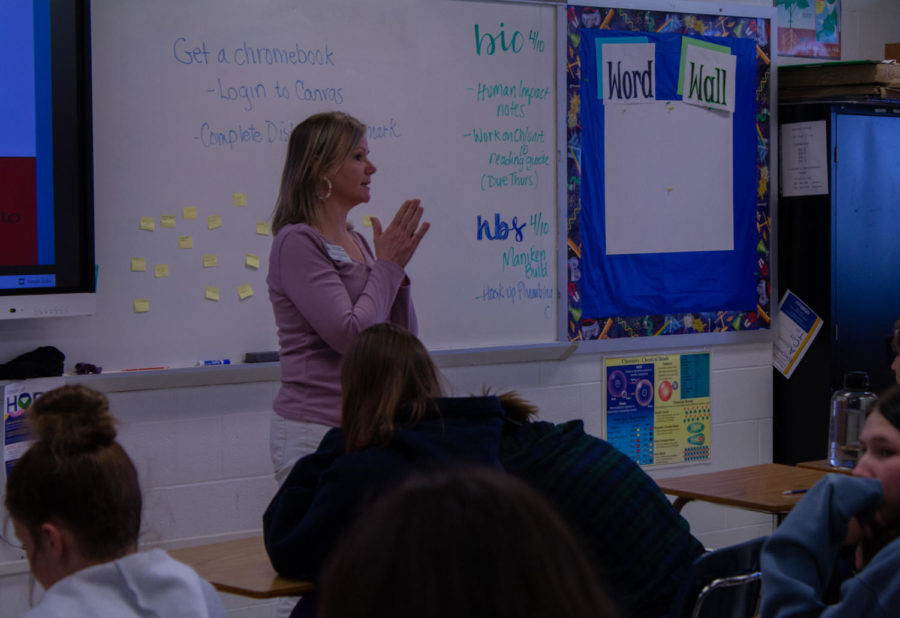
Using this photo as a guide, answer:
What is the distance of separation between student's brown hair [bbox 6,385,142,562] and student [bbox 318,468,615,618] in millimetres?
916

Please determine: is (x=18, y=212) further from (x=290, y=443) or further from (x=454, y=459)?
(x=454, y=459)

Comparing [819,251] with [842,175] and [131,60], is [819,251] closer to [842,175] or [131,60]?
[842,175]

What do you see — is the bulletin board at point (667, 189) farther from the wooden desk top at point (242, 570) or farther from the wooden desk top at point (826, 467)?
the wooden desk top at point (242, 570)

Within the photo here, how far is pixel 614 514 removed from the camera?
1854 millimetres

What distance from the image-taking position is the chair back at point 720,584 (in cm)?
185

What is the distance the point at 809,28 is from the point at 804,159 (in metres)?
0.71

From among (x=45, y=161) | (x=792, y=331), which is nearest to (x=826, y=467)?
(x=792, y=331)

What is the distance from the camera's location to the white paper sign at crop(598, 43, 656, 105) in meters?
3.93

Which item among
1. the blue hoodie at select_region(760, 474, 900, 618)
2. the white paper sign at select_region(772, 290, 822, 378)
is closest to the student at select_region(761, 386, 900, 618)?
the blue hoodie at select_region(760, 474, 900, 618)

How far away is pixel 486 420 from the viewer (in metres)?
1.86

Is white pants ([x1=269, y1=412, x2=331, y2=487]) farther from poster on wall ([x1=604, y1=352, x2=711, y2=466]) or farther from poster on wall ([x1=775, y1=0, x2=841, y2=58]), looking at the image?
poster on wall ([x1=775, y1=0, x2=841, y2=58])

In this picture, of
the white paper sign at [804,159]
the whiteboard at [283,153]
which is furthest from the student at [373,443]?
the white paper sign at [804,159]

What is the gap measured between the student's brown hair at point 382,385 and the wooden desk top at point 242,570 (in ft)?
0.94

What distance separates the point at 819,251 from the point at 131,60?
8.96ft
